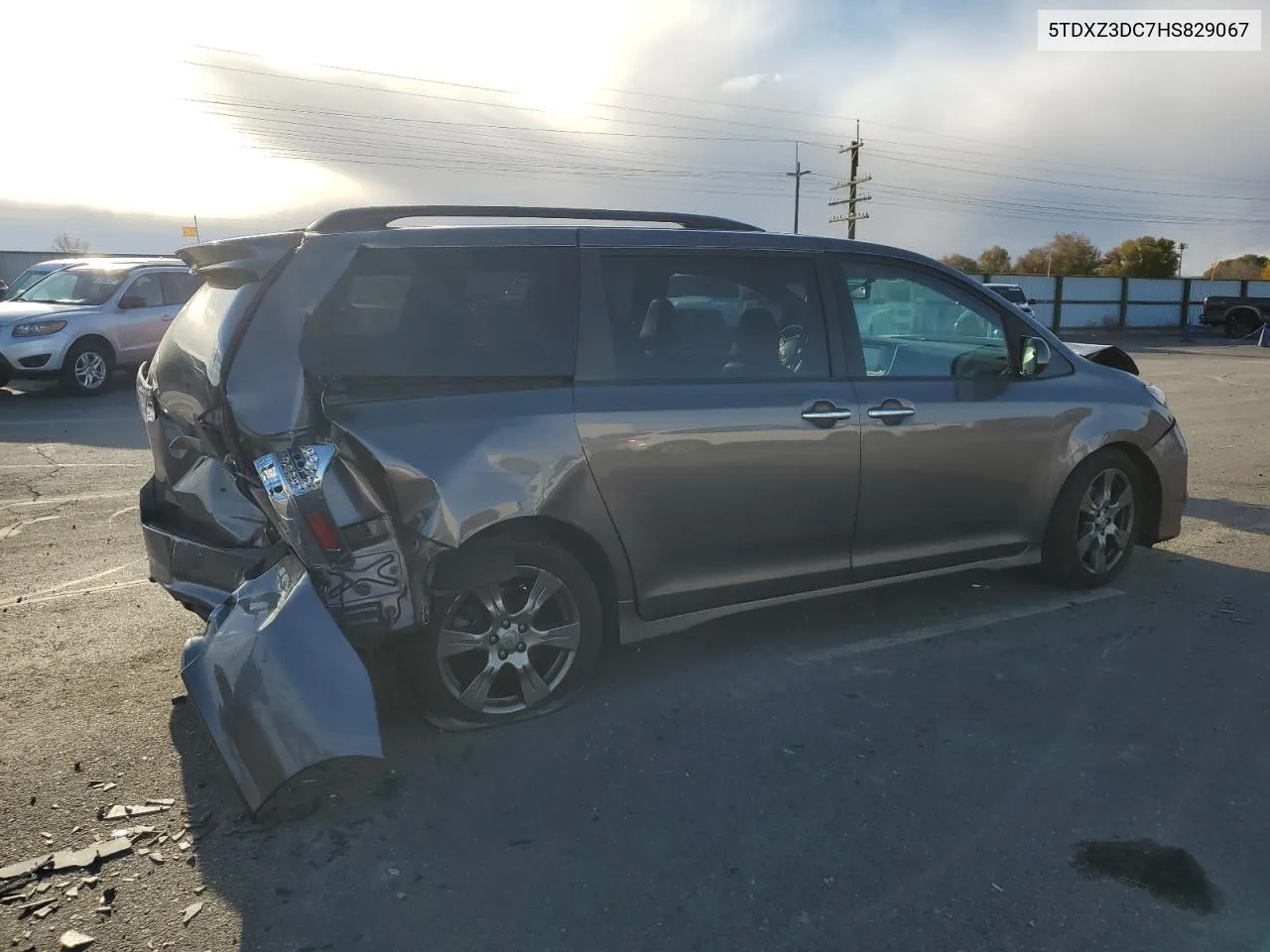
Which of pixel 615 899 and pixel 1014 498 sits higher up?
pixel 1014 498

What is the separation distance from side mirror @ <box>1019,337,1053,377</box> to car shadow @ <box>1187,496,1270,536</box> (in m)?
2.79

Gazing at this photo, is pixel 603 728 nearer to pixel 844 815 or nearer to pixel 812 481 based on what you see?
pixel 844 815

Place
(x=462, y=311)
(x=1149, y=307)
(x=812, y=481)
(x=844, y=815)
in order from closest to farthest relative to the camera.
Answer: (x=844, y=815) < (x=462, y=311) < (x=812, y=481) < (x=1149, y=307)

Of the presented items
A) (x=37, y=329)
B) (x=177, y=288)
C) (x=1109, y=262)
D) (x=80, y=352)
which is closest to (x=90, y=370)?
(x=80, y=352)

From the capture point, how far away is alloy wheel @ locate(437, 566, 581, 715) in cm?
372

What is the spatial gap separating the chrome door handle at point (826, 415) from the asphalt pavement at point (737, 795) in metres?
1.08

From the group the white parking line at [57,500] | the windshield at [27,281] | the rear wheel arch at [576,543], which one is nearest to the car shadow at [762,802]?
the rear wheel arch at [576,543]

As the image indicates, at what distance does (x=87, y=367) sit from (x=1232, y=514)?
13770 mm

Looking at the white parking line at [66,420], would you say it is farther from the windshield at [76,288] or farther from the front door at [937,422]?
the front door at [937,422]

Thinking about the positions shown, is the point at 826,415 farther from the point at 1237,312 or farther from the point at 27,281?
the point at 1237,312

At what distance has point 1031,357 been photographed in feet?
16.3

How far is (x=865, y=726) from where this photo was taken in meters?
3.80

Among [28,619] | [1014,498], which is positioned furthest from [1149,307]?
[28,619]

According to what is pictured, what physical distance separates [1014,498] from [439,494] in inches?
117
